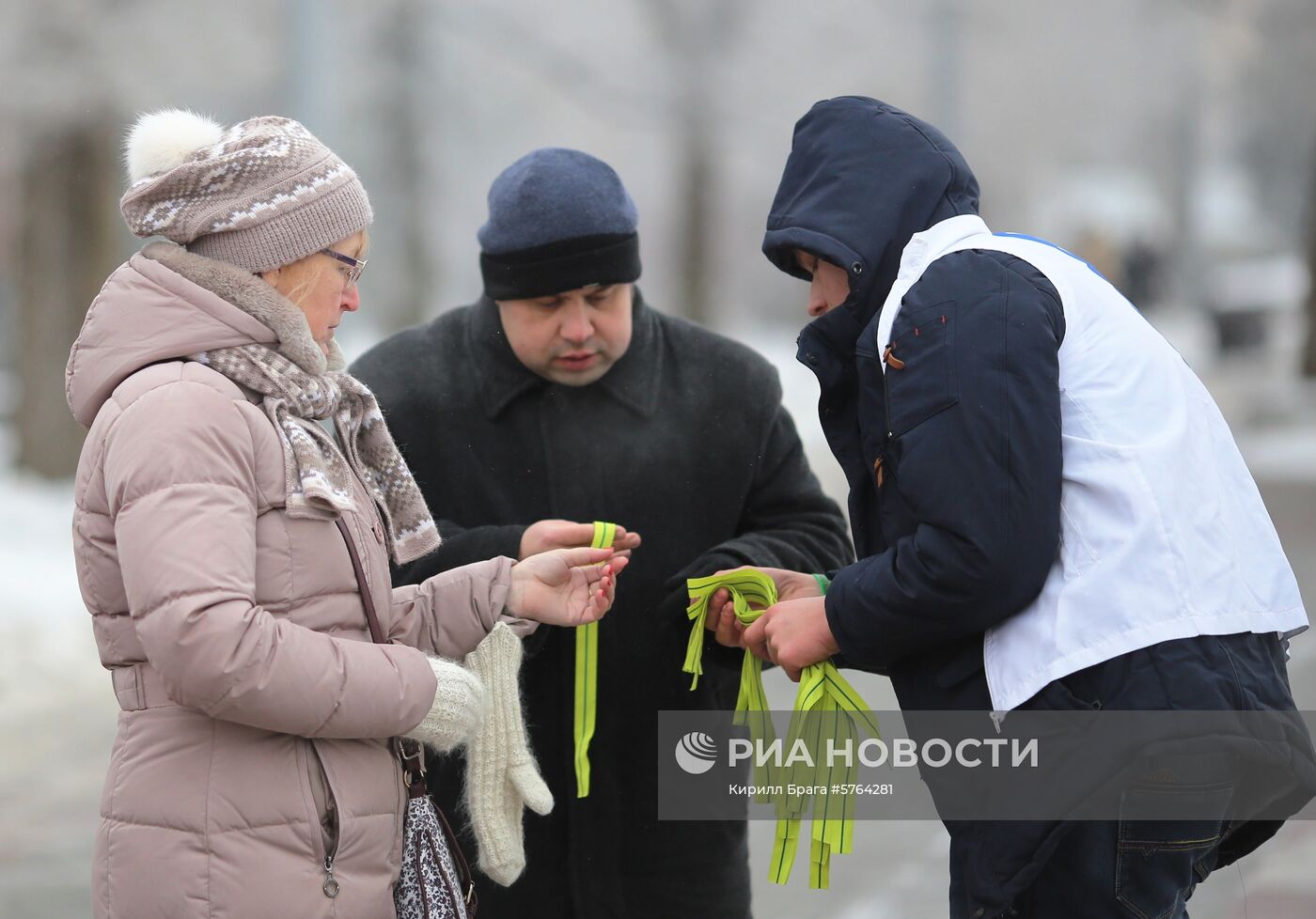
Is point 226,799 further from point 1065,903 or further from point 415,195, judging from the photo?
point 415,195

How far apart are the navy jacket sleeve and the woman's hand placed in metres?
0.72

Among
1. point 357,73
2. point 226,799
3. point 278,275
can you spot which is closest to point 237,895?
point 226,799

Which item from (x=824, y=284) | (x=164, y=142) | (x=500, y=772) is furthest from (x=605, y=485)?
(x=164, y=142)

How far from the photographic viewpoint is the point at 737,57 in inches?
→ 698

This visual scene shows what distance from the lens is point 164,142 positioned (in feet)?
7.77

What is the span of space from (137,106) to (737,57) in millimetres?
8605

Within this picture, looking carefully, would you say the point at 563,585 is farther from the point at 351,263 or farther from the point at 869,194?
the point at 869,194

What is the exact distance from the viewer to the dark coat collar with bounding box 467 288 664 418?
342 cm

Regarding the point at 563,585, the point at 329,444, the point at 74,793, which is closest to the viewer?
the point at 329,444

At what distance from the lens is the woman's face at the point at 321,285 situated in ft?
7.98

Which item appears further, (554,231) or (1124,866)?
(554,231)

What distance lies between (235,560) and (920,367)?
1048 millimetres

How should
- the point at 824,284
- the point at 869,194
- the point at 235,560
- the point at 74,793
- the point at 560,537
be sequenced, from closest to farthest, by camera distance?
the point at 235,560, the point at 869,194, the point at 824,284, the point at 560,537, the point at 74,793

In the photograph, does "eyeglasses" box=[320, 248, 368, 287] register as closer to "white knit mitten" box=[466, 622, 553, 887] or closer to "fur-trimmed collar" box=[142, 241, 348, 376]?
"fur-trimmed collar" box=[142, 241, 348, 376]
